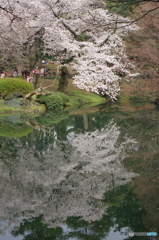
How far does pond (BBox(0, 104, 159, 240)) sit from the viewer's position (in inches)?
171

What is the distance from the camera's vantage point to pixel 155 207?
4.97 metres

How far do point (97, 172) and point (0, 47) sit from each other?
1911cm

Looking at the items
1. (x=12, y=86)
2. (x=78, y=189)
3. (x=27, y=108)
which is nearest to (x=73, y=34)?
(x=12, y=86)

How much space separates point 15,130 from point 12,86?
9.71 meters

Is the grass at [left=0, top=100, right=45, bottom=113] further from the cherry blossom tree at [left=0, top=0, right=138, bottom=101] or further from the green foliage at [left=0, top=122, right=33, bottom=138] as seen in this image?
the green foliage at [left=0, top=122, right=33, bottom=138]

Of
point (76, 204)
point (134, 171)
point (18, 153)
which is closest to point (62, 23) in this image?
point (18, 153)

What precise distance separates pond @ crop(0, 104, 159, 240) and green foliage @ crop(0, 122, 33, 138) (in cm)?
143

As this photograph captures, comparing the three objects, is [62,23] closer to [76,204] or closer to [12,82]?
[12,82]

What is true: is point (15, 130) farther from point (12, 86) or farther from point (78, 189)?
point (12, 86)

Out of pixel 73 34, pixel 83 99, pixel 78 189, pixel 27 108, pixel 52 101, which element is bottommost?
pixel 83 99

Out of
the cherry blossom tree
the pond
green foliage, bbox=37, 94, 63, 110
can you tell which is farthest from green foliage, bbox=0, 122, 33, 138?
the cherry blossom tree

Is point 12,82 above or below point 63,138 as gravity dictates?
above

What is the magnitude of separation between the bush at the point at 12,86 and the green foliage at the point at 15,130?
7806 millimetres

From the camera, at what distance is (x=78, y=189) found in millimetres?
5887
